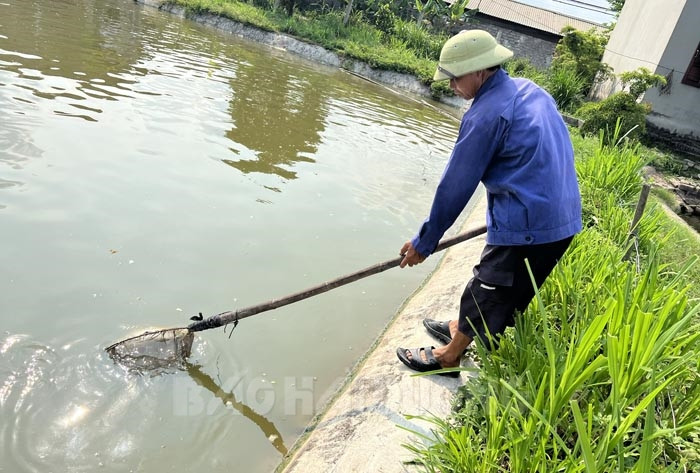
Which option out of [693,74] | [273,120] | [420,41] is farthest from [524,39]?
[273,120]

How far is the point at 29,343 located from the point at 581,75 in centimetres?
1714

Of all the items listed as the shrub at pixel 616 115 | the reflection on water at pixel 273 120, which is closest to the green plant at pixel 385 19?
the reflection on water at pixel 273 120

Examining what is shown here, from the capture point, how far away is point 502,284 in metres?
2.37

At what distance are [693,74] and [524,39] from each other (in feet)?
45.6

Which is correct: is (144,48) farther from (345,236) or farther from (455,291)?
(455,291)

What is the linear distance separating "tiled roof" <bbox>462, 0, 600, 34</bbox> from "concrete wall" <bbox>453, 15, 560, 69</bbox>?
0.83 ft

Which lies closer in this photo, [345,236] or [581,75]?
[345,236]

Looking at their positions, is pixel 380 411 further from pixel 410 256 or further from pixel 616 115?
pixel 616 115

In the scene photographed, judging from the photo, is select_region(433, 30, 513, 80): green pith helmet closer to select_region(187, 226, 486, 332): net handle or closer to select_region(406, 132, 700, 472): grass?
select_region(187, 226, 486, 332): net handle

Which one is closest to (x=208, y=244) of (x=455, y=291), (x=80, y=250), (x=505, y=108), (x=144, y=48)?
(x=80, y=250)

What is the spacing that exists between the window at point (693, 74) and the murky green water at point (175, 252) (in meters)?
7.68

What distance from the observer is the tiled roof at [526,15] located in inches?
965

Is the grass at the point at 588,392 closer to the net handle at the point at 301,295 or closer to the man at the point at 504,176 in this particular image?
the man at the point at 504,176

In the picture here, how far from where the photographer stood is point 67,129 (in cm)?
557
